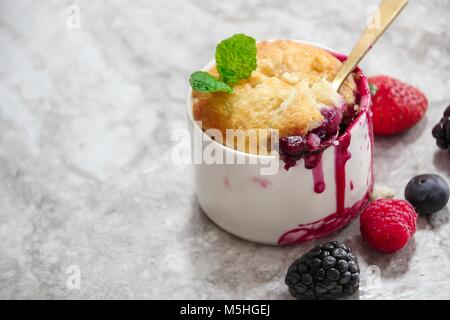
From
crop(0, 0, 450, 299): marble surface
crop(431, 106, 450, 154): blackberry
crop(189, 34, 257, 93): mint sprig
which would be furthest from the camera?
crop(431, 106, 450, 154): blackberry

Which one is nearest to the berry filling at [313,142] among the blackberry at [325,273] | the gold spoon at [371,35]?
the gold spoon at [371,35]

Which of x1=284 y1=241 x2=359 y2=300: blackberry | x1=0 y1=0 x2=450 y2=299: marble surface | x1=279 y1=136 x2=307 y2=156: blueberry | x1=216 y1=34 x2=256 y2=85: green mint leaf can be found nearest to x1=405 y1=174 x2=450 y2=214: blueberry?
x1=0 y1=0 x2=450 y2=299: marble surface

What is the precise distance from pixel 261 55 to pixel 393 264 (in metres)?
0.64

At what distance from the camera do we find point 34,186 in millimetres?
2305

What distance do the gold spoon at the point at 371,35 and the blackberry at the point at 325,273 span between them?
406 millimetres

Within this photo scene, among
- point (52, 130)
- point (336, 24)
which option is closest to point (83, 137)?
point (52, 130)

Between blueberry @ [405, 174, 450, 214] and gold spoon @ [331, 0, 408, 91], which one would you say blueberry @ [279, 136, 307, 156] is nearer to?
gold spoon @ [331, 0, 408, 91]

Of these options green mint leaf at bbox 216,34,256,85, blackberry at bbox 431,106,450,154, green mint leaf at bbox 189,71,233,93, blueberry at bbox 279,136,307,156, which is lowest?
blackberry at bbox 431,106,450,154

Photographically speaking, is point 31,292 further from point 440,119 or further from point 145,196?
point 440,119

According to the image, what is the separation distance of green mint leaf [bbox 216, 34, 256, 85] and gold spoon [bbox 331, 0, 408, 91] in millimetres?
215

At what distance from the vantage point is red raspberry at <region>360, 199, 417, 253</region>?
1957 mm

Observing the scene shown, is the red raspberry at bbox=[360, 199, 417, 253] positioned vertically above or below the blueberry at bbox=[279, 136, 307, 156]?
below

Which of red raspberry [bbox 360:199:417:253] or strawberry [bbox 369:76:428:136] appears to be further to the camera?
strawberry [bbox 369:76:428:136]

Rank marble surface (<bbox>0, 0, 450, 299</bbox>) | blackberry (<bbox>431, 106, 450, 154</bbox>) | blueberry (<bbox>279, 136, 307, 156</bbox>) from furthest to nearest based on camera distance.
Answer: blackberry (<bbox>431, 106, 450, 154</bbox>) → marble surface (<bbox>0, 0, 450, 299</bbox>) → blueberry (<bbox>279, 136, 307, 156</bbox>)
